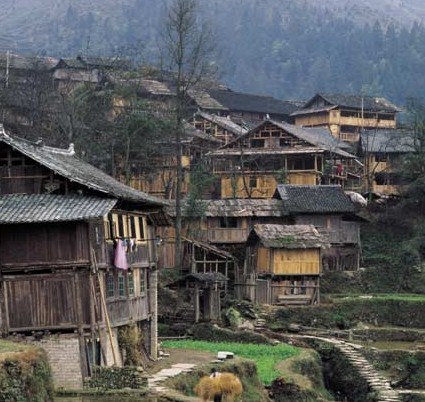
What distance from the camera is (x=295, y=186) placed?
60.6m

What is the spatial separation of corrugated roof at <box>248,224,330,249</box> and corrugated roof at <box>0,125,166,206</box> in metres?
17.5

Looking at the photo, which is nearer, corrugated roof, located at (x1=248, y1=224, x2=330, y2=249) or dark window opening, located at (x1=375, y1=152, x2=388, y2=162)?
corrugated roof, located at (x1=248, y1=224, x2=330, y2=249)

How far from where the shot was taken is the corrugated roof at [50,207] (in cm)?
2886

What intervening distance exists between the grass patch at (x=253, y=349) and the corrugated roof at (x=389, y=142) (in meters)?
33.2

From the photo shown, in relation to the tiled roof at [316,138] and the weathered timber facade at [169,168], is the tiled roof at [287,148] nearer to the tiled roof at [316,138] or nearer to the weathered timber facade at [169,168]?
the tiled roof at [316,138]

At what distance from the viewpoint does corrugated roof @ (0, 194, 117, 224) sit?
28.9 metres

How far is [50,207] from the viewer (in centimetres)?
2967

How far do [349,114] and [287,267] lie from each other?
4164cm

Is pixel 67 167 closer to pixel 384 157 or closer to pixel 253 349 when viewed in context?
pixel 253 349

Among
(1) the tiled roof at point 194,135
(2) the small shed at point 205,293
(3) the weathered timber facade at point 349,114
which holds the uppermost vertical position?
(3) the weathered timber facade at point 349,114

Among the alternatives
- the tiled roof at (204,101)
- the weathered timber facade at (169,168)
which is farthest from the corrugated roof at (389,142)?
the tiled roof at (204,101)

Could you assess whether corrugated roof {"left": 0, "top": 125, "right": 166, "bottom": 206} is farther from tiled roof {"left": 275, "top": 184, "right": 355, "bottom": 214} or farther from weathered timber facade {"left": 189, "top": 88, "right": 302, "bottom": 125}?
weathered timber facade {"left": 189, "top": 88, "right": 302, "bottom": 125}

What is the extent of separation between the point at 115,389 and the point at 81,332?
249cm

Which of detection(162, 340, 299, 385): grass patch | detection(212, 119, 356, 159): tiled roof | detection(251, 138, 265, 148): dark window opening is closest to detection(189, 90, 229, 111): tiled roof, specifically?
detection(212, 119, 356, 159): tiled roof
